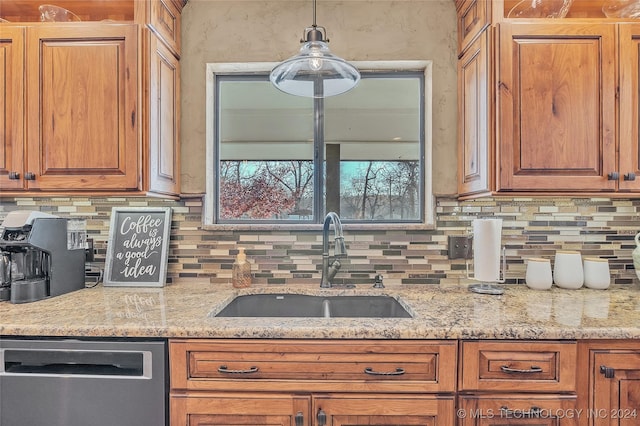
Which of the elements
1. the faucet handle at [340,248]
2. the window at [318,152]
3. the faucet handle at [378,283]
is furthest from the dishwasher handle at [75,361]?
the faucet handle at [378,283]

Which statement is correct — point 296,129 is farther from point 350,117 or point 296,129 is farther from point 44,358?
point 44,358

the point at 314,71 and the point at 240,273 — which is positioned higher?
the point at 314,71

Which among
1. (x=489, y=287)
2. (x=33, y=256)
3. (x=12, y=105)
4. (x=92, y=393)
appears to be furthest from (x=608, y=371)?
(x=12, y=105)

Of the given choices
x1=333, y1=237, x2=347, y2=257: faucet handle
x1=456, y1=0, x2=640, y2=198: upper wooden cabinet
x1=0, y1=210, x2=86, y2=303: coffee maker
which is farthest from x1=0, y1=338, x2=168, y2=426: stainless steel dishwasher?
x1=456, y1=0, x2=640, y2=198: upper wooden cabinet

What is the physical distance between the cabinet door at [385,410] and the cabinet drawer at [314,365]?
1.3 inches

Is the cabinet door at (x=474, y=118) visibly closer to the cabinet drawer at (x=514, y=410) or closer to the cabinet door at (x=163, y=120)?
the cabinet drawer at (x=514, y=410)

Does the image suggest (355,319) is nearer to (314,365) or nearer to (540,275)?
(314,365)

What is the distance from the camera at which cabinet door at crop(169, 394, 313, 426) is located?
119 cm

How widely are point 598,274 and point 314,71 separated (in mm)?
1676

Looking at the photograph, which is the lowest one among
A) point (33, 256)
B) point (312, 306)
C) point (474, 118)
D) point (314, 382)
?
point (314, 382)

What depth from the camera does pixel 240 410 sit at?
46.8 inches

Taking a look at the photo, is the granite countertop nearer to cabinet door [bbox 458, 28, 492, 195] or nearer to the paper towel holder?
the paper towel holder

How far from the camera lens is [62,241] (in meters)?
1.62

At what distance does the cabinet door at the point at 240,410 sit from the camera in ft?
3.90
